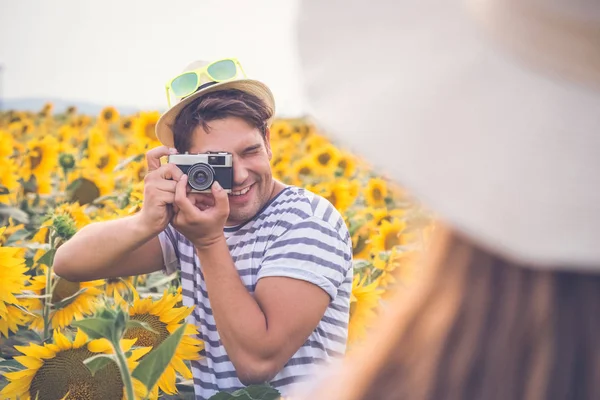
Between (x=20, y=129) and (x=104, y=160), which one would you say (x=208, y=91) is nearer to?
(x=104, y=160)

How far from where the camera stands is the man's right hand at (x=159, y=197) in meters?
1.51

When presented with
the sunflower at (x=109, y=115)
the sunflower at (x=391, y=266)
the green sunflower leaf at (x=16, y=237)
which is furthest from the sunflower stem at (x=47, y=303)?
the sunflower at (x=109, y=115)

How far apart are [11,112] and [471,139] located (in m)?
7.87

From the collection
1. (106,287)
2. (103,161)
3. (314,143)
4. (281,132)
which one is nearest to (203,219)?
(106,287)

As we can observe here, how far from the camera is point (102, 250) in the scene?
5.58 ft

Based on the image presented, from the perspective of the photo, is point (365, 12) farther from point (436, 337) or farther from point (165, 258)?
point (165, 258)

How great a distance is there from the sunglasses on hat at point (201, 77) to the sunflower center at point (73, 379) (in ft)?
2.21

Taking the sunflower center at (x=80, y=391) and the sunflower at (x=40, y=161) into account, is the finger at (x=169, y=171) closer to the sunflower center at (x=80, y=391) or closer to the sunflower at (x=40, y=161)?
the sunflower center at (x=80, y=391)

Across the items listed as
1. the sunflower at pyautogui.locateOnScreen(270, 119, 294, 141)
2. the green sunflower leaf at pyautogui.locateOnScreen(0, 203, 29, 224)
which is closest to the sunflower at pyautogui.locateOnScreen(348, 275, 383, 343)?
the green sunflower leaf at pyautogui.locateOnScreen(0, 203, 29, 224)

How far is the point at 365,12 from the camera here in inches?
16.7

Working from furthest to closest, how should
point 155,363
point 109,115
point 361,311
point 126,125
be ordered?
point 126,125
point 109,115
point 361,311
point 155,363

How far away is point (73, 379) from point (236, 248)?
0.44 metres

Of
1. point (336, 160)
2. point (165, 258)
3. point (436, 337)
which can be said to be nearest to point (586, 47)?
point (436, 337)

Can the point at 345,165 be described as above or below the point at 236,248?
above
